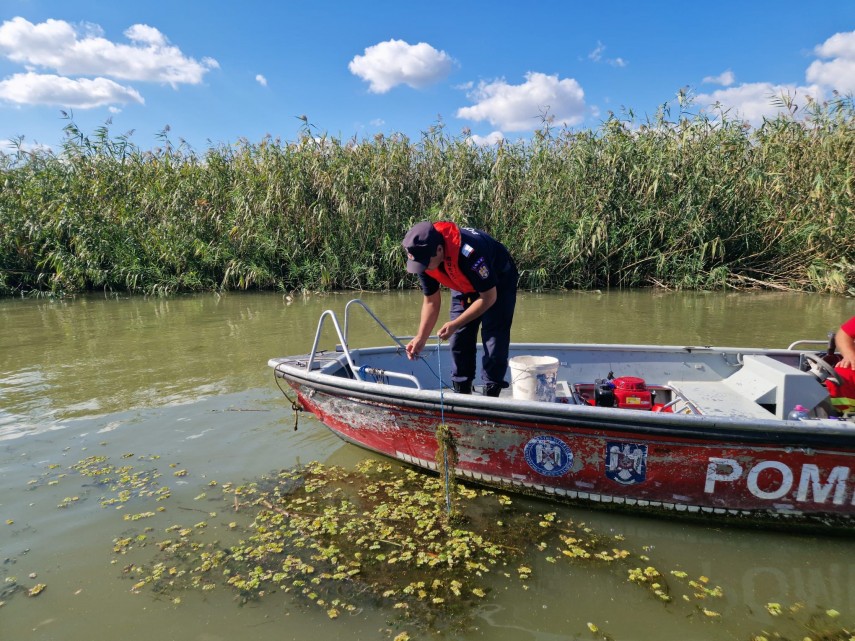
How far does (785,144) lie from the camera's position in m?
11.0

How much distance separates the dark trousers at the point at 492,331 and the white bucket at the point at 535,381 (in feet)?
0.73

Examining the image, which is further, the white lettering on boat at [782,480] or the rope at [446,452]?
the rope at [446,452]

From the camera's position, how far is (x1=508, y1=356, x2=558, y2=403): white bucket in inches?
155

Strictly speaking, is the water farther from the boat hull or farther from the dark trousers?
the dark trousers

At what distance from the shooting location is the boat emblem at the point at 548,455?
3318mm

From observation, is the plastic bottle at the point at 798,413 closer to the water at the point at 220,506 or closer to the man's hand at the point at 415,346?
the water at the point at 220,506

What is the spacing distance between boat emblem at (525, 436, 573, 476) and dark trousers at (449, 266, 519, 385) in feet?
1.87

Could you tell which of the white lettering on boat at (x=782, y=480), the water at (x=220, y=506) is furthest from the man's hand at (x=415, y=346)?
the white lettering on boat at (x=782, y=480)

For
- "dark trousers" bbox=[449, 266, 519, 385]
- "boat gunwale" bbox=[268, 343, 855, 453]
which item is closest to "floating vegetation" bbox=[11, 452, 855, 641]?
"boat gunwale" bbox=[268, 343, 855, 453]

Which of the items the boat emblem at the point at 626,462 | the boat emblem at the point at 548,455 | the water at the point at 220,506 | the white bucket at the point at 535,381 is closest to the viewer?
the water at the point at 220,506

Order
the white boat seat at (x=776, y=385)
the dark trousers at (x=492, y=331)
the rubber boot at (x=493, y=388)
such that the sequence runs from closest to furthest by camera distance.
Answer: the white boat seat at (x=776, y=385) → the dark trousers at (x=492, y=331) → the rubber boot at (x=493, y=388)

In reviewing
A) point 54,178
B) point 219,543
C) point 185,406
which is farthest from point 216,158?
point 219,543

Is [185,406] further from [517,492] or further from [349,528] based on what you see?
[517,492]

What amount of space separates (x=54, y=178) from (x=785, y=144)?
1495cm
